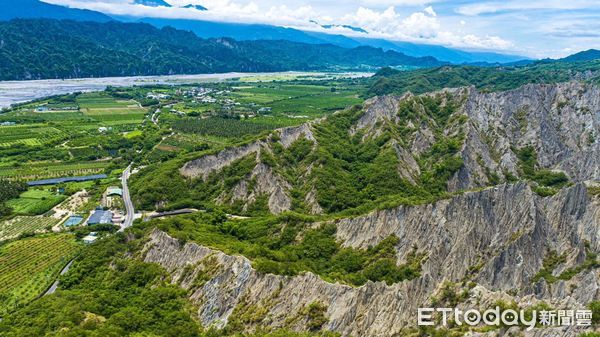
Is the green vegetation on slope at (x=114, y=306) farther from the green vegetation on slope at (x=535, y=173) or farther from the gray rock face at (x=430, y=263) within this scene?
the green vegetation on slope at (x=535, y=173)

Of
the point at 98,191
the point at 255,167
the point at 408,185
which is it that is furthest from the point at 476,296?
the point at 98,191

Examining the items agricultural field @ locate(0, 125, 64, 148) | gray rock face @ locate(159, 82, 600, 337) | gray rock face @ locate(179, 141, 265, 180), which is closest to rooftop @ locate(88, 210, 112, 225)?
gray rock face @ locate(179, 141, 265, 180)

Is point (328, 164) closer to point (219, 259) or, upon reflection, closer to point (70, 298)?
point (219, 259)

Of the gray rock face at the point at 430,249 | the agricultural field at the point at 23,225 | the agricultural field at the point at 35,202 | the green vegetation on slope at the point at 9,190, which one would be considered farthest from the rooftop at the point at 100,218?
the gray rock face at the point at 430,249

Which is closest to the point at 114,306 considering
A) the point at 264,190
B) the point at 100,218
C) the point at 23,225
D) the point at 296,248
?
the point at 296,248

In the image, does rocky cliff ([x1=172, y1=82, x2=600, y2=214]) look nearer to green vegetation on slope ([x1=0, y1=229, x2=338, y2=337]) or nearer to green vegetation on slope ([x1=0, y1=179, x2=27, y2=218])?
green vegetation on slope ([x1=0, y1=229, x2=338, y2=337])
